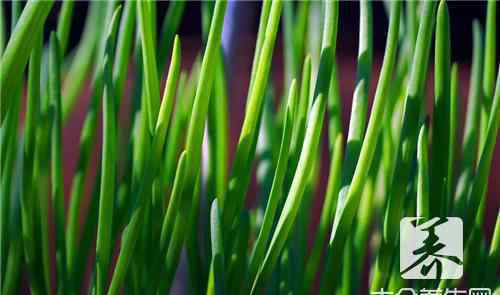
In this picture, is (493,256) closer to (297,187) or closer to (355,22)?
(297,187)

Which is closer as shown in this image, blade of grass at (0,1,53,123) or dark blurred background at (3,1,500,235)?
blade of grass at (0,1,53,123)

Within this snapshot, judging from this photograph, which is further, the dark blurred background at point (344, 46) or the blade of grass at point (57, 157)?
the dark blurred background at point (344, 46)

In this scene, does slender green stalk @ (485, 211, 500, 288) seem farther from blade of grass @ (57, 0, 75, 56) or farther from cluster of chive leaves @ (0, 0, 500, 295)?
blade of grass @ (57, 0, 75, 56)

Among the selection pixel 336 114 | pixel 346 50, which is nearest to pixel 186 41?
pixel 346 50

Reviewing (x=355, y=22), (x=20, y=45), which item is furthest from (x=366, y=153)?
(x=355, y=22)

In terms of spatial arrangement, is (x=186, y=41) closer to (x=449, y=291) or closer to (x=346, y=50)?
(x=346, y=50)

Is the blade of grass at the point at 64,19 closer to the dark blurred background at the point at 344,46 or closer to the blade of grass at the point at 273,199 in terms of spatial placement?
the blade of grass at the point at 273,199

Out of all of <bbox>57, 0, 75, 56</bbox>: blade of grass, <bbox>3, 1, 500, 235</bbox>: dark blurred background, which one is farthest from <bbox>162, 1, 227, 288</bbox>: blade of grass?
<bbox>3, 1, 500, 235</bbox>: dark blurred background

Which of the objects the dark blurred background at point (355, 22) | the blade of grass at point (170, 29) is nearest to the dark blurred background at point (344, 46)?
the dark blurred background at point (355, 22)
